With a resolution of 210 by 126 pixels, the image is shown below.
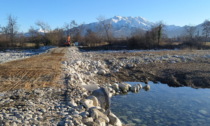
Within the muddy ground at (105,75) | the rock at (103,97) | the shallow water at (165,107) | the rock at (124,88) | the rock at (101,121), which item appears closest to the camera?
the rock at (101,121)

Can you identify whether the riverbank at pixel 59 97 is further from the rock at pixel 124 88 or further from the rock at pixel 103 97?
the rock at pixel 124 88

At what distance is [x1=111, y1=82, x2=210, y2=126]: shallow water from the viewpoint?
670 cm

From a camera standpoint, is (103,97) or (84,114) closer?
(84,114)

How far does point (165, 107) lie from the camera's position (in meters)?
7.97

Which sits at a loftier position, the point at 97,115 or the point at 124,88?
the point at 97,115

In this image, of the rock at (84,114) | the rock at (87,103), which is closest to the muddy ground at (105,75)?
the rock at (87,103)

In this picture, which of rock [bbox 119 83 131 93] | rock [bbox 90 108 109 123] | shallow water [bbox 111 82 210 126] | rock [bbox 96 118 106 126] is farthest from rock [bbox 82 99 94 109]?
rock [bbox 119 83 131 93]

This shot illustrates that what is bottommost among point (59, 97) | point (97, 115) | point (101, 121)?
point (101, 121)

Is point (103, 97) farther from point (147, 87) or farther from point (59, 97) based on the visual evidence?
point (147, 87)

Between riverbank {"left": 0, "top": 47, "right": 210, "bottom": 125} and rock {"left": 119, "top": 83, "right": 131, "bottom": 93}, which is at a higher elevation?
riverbank {"left": 0, "top": 47, "right": 210, "bottom": 125}

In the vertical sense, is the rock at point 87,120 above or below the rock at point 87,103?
below

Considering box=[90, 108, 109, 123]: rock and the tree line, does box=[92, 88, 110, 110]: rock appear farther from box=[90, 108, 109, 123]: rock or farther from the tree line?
the tree line

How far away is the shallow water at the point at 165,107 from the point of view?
6.70m

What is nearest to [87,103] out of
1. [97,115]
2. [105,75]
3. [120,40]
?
[97,115]
